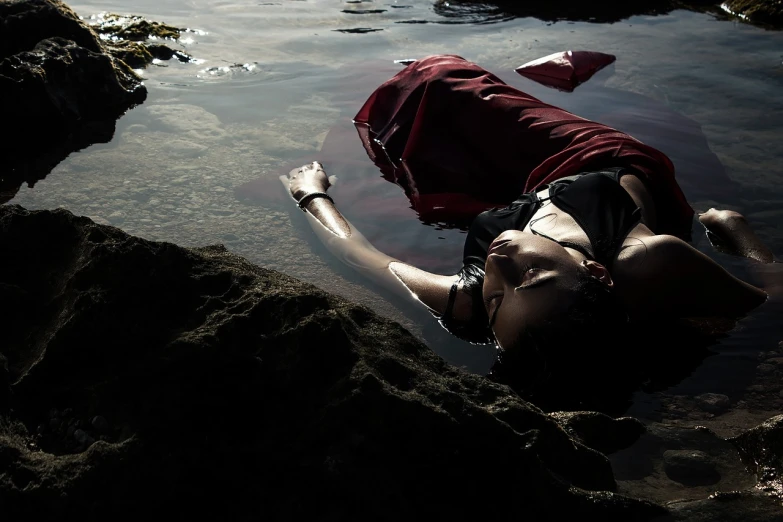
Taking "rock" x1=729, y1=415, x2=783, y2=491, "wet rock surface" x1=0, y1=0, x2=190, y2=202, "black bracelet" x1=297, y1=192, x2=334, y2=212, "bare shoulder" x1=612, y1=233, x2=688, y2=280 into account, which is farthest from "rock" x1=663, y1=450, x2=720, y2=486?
"wet rock surface" x1=0, y1=0, x2=190, y2=202

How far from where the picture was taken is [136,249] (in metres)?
2.28

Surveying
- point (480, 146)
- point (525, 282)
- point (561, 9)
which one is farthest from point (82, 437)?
point (561, 9)

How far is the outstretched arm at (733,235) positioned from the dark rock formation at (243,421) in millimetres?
2204

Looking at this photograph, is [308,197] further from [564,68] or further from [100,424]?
[564,68]

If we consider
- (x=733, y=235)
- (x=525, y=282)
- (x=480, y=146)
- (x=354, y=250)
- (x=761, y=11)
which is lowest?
(x=354, y=250)

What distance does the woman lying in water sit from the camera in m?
3.08

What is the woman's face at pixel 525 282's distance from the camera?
9.88ft

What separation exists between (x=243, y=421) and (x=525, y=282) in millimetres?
1423

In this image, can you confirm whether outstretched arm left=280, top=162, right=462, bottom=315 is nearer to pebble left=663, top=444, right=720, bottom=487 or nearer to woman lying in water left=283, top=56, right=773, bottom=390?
woman lying in water left=283, top=56, right=773, bottom=390

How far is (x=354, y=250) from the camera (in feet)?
13.4

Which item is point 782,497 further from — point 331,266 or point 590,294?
point 331,266

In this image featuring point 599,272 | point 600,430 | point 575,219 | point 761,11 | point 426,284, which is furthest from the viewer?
point 761,11

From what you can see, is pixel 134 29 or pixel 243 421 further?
pixel 134 29

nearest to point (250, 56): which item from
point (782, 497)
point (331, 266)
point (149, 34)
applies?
point (149, 34)
